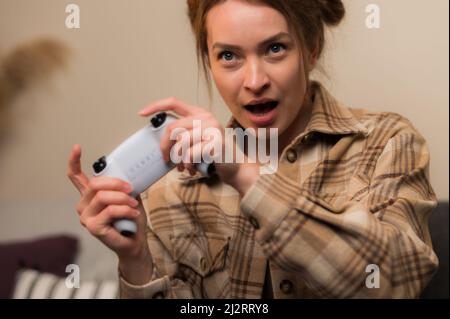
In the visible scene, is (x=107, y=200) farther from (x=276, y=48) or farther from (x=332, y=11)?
(x=332, y=11)

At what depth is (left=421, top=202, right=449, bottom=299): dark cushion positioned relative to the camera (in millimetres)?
1038

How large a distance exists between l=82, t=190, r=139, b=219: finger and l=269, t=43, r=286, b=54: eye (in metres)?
0.28

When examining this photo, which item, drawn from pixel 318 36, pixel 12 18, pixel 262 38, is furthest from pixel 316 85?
pixel 12 18

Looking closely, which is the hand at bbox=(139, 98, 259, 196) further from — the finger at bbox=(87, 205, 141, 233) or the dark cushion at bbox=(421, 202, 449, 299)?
the dark cushion at bbox=(421, 202, 449, 299)

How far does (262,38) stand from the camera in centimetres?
74

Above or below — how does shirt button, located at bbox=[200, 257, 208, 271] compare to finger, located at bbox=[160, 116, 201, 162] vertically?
below

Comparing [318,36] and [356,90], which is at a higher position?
[318,36]

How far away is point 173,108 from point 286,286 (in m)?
0.32

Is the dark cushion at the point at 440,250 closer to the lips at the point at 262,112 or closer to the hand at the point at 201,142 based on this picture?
the lips at the point at 262,112

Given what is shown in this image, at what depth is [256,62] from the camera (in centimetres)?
75

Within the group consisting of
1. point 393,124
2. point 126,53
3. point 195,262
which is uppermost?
point 126,53

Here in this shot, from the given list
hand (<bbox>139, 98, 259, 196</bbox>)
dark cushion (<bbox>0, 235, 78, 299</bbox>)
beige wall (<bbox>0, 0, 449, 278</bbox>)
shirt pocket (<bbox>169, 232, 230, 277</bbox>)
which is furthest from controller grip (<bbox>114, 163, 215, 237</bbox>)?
dark cushion (<bbox>0, 235, 78, 299</bbox>)
